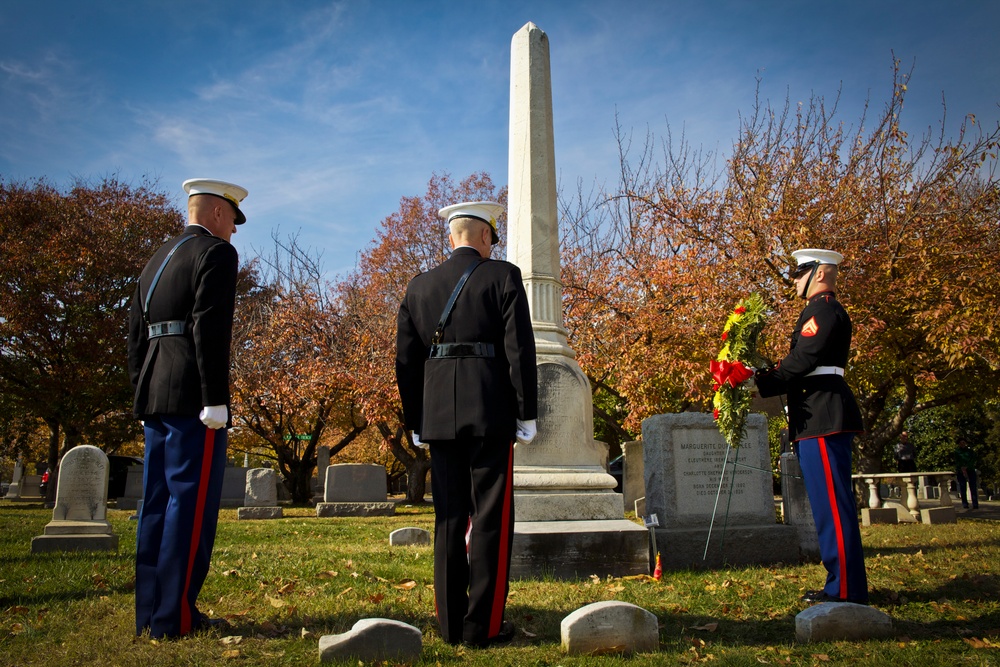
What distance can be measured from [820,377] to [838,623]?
164 cm

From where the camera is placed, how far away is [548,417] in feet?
21.8

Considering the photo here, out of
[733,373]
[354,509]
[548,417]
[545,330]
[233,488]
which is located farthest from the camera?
[233,488]

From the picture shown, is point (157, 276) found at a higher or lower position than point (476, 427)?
higher

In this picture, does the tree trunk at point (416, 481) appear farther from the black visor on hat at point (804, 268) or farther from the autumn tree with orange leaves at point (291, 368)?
the black visor on hat at point (804, 268)

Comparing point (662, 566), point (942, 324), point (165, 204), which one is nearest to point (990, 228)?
point (942, 324)

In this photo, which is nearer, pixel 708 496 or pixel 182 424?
pixel 182 424

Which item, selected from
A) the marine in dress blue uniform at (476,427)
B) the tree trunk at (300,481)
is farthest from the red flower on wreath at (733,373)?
the tree trunk at (300,481)

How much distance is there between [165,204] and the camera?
87.1 ft

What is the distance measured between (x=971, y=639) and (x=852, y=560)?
0.78 metres

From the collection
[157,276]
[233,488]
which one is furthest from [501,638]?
[233,488]

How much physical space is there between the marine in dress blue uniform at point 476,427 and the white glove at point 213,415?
1.02 metres

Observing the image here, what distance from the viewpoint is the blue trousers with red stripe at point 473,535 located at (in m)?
3.90

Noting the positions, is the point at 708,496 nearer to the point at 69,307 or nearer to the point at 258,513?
the point at 258,513

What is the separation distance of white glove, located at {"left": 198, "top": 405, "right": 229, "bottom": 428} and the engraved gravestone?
4.25m
